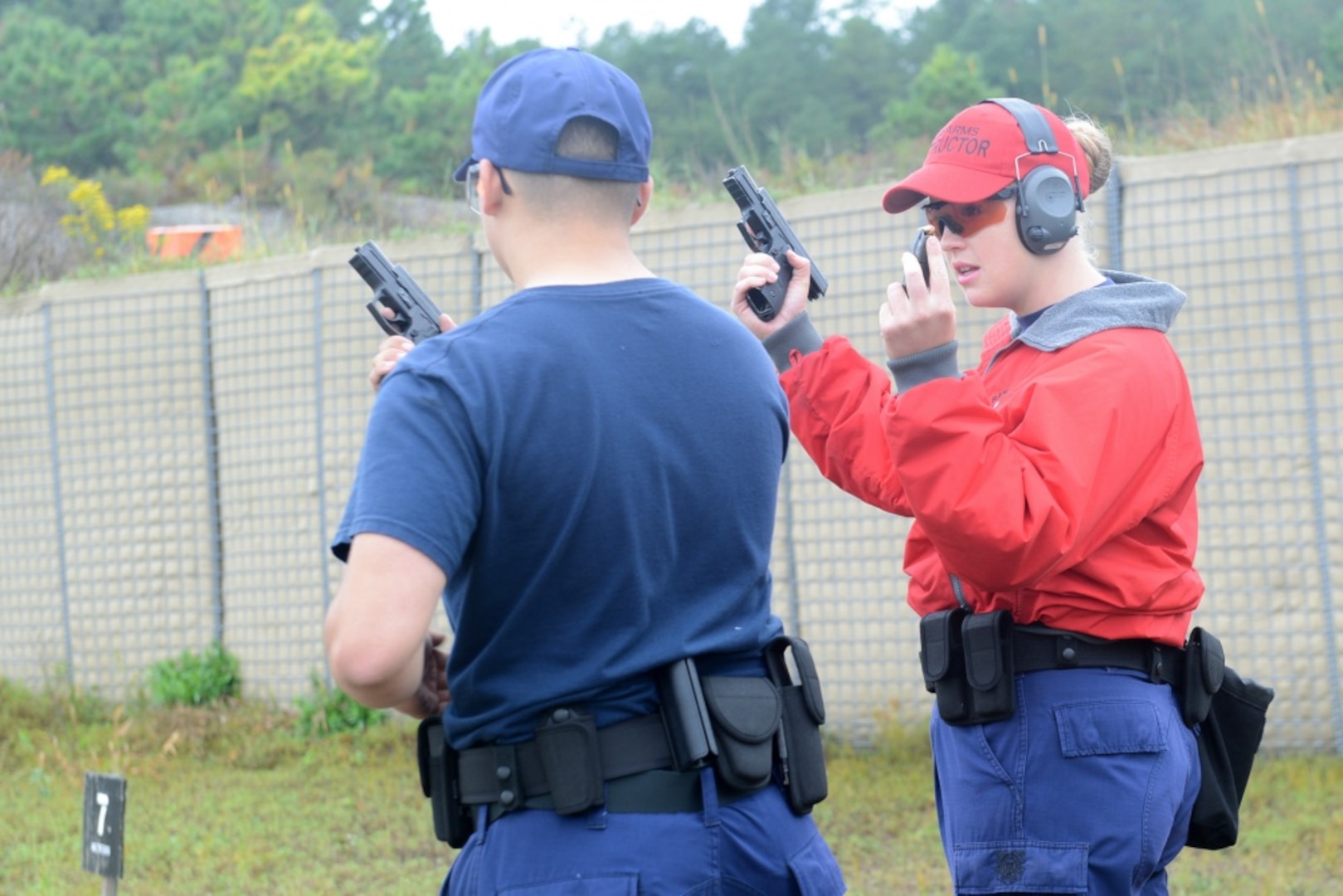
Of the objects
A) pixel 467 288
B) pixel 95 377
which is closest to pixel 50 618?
pixel 95 377

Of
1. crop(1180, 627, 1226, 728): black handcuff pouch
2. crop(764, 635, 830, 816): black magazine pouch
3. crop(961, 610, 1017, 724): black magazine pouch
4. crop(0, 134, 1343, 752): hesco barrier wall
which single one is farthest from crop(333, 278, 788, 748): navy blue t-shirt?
crop(0, 134, 1343, 752): hesco barrier wall

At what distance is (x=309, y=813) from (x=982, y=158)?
4.88 m

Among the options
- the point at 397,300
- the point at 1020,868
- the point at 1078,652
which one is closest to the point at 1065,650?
the point at 1078,652

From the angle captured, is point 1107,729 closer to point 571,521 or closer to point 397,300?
point 571,521

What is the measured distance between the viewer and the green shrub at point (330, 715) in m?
7.70

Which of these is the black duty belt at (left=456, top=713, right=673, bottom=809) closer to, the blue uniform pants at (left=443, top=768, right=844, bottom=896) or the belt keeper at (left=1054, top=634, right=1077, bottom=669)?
the blue uniform pants at (left=443, top=768, right=844, bottom=896)

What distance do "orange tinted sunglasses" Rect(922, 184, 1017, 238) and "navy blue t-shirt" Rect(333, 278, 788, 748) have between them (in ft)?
2.36

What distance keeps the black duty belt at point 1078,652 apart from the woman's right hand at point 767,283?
78 centimetres

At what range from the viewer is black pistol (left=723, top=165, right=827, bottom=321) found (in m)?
3.01

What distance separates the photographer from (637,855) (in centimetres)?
212

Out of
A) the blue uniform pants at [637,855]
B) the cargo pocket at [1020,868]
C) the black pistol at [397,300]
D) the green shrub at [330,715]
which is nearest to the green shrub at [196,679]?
the green shrub at [330,715]

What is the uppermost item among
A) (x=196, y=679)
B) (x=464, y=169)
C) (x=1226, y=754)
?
(x=464, y=169)

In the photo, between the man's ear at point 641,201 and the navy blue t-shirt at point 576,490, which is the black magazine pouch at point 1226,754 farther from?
the man's ear at point 641,201

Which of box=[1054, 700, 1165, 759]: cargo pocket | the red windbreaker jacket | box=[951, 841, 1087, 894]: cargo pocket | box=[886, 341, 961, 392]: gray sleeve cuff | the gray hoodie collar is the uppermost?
the gray hoodie collar
